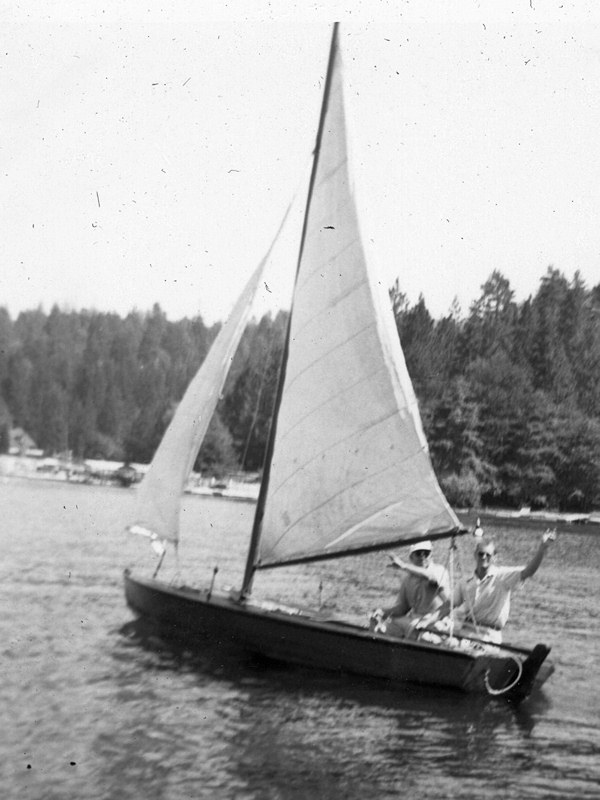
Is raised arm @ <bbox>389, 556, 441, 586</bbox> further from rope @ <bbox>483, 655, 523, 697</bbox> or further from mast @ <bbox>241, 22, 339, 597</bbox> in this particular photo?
mast @ <bbox>241, 22, 339, 597</bbox>

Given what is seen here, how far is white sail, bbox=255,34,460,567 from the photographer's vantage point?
17766mm

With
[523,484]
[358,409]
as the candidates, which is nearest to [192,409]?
[358,409]

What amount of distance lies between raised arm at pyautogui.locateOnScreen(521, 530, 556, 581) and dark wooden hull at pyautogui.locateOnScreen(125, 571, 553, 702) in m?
1.08

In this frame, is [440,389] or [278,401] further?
[440,389]

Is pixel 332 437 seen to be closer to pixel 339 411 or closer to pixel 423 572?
pixel 339 411

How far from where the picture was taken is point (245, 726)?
48.0 ft

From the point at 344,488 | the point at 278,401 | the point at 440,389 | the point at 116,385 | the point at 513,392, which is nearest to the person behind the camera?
the point at 344,488

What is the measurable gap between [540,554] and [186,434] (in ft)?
23.3

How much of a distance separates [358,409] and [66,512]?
145ft

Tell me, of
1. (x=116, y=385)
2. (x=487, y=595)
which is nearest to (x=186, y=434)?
(x=487, y=595)

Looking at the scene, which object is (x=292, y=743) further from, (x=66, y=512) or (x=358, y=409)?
(x=66, y=512)

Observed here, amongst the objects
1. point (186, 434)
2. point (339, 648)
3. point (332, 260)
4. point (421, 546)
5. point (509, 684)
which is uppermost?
point (332, 260)

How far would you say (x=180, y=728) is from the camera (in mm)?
14359

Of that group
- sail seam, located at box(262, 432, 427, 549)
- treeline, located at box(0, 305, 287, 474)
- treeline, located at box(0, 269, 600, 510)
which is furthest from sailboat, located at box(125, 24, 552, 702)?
treeline, located at box(0, 305, 287, 474)
